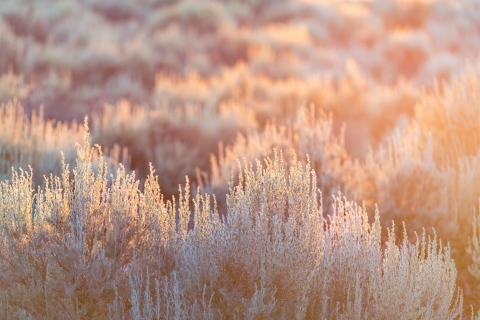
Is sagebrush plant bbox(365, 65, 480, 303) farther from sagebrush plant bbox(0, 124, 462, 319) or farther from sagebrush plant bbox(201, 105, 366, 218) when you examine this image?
sagebrush plant bbox(0, 124, 462, 319)

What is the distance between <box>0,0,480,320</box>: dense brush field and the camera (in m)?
4.47

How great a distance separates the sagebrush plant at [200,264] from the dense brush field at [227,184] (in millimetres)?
13

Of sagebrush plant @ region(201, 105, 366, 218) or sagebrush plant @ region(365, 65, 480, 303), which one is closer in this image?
sagebrush plant @ region(365, 65, 480, 303)

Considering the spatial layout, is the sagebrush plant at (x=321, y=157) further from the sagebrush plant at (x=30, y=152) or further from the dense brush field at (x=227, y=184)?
the sagebrush plant at (x=30, y=152)

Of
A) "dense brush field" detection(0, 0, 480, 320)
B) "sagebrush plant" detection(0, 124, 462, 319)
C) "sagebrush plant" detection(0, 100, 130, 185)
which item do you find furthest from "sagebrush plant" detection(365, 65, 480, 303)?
"sagebrush plant" detection(0, 100, 130, 185)

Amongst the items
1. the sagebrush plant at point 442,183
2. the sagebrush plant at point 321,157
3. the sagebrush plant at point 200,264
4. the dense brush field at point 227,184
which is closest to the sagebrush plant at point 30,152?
the dense brush field at point 227,184

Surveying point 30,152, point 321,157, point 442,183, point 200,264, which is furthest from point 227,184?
point 200,264

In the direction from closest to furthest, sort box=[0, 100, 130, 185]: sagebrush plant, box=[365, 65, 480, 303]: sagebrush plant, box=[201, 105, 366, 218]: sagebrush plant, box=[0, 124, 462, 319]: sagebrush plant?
1. box=[0, 124, 462, 319]: sagebrush plant
2. box=[365, 65, 480, 303]: sagebrush plant
3. box=[201, 105, 366, 218]: sagebrush plant
4. box=[0, 100, 130, 185]: sagebrush plant

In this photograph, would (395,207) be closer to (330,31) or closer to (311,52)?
(311,52)

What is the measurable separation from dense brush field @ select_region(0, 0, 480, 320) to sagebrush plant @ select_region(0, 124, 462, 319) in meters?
0.01

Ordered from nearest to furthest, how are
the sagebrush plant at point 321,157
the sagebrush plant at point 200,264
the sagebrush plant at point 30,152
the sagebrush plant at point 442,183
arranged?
the sagebrush plant at point 200,264 → the sagebrush plant at point 442,183 → the sagebrush plant at point 321,157 → the sagebrush plant at point 30,152

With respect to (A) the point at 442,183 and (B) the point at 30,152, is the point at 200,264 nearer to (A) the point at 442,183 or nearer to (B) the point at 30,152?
(A) the point at 442,183

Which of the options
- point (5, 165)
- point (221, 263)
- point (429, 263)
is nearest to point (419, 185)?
point (429, 263)

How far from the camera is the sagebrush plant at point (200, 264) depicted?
4.38 meters
